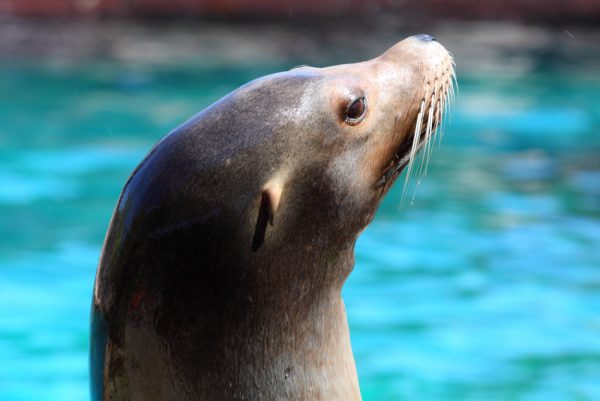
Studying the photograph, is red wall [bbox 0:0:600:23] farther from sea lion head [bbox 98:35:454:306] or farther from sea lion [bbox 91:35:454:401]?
sea lion [bbox 91:35:454:401]

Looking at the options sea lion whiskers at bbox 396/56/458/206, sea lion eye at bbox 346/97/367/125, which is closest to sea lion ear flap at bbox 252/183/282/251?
sea lion eye at bbox 346/97/367/125

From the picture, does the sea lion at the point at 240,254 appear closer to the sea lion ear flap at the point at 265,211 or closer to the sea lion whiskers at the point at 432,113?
the sea lion ear flap at the point at 265,211

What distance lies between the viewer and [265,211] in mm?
2852

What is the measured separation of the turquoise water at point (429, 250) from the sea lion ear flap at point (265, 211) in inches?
109

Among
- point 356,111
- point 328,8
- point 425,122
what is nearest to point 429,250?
point 425,122

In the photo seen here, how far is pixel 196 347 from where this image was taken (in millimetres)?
2842

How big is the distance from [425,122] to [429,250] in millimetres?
3817

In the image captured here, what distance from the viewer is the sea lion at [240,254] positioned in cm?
280

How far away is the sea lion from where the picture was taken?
280cm

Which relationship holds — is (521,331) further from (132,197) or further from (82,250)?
(132,197)

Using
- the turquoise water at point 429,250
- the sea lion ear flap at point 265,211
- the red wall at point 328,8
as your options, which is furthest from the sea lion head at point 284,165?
the red wall at point 328,8

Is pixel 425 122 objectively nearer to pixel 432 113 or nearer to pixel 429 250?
pixel 432 113

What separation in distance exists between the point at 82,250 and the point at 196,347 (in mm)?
4218

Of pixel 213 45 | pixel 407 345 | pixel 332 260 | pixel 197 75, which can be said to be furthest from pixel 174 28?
pixel 332 260
